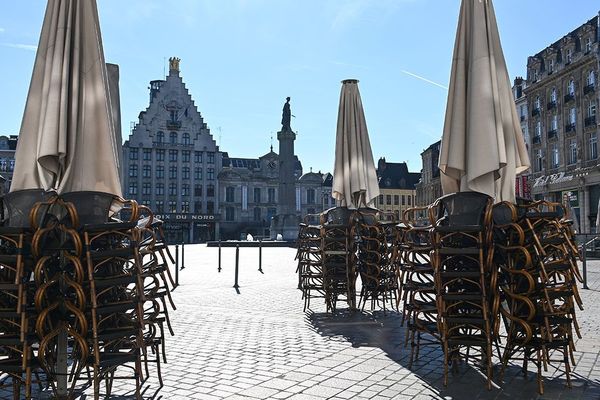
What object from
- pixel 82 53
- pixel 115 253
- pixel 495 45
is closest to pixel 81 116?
pixel 82 53

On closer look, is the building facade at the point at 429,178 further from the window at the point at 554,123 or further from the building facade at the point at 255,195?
the window at the point at 554,123

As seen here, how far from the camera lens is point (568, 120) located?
132 feet

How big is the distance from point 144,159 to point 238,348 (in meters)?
69.2

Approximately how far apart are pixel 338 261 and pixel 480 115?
457 cm

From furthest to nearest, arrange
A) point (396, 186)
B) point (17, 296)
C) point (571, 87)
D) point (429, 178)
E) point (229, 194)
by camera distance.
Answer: point (396, 186) → point (229, 194) → point (429, 178) → point (571, 87) → point (17, 296)

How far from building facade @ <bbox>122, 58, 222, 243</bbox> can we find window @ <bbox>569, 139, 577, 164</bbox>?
4760 cm

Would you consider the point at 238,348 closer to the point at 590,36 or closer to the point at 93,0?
the point at 93,0

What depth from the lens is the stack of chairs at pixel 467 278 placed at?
4.76 meters

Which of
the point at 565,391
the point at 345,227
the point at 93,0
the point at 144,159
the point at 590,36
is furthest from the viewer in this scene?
the point at 144,159

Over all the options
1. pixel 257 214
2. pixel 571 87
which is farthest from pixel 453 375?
pixel 257 214

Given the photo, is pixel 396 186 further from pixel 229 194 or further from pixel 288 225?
pixel 288 225

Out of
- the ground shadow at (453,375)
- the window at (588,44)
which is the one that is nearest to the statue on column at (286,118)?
the window at (588,44)

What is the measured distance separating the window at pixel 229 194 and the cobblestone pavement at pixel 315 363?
67.1 metres

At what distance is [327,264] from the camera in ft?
29.3
